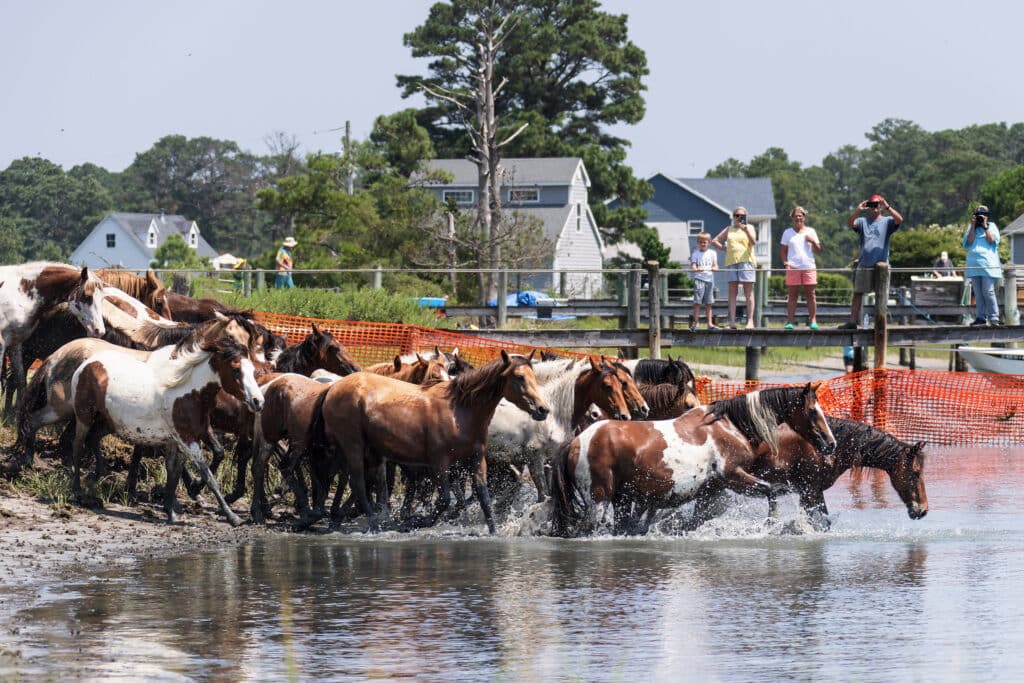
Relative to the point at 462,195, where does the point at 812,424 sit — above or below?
below

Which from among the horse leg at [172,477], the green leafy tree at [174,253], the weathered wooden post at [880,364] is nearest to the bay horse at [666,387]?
the horse leg at [172,477]

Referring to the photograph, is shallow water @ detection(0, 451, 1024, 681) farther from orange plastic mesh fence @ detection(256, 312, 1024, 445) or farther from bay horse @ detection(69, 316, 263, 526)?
orange plastic mesh fence @ detection(256, 312, 1024, 445)

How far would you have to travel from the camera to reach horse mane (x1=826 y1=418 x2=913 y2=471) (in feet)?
47.5

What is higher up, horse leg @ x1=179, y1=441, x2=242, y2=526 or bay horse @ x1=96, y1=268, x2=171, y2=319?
bay horse @ x1=96, y1=268, x2=171, y2=319

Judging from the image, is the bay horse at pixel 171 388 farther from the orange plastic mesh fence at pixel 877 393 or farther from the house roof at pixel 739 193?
the house roof at pixel 739 193

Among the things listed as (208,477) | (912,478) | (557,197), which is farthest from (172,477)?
(557,197)

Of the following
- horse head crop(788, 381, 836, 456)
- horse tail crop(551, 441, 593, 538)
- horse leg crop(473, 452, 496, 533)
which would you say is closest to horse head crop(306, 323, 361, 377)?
horse leg crop(473, 452, 496, 533)

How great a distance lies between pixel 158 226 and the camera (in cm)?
10662

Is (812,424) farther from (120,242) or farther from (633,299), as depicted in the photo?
(120,242)

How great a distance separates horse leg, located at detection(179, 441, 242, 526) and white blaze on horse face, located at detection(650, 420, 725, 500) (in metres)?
3.94

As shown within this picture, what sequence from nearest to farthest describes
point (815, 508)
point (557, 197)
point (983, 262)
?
point (815, 508) < point (983, 262) < point (557, 197)

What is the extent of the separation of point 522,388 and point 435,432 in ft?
2.84

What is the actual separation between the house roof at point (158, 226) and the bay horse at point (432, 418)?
84.2 meters

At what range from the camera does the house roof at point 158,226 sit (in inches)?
3976
